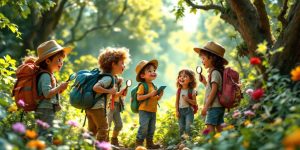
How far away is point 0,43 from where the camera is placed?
16.5 m

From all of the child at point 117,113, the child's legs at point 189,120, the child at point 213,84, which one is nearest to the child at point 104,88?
the child at point 213,84

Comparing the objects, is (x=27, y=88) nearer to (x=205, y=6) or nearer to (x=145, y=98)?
(x=145, y=98)

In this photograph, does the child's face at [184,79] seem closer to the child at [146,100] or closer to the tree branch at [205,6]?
the child at [146,100]

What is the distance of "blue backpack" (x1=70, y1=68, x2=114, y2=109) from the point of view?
20.7 ft

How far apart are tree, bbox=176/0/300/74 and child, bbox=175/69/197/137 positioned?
1102 mm

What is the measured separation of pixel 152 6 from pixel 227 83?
26.2 metres

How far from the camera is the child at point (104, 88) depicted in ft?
20.9

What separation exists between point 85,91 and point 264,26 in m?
2.79

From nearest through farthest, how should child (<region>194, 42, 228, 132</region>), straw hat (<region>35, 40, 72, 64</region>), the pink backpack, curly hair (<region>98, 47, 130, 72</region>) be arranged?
straw hat (<region>35, 40, 72, 64</region>), the pink backpack, child (<region>194, 42, 228, 132</region>), curly hair (<region>98, 47, 130, 72</region>)

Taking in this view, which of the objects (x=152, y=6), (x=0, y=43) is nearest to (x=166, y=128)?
(x=0, y=43)

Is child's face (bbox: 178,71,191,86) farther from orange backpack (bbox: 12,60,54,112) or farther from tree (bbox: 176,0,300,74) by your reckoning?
orange backpack (bbox: 12,60,54,112)

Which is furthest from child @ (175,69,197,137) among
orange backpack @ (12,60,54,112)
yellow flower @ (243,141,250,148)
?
yellow flower @ (243,141,250,148)

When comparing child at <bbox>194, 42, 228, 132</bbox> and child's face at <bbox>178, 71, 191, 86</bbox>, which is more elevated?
child's face at <bbox>178, 71, 191, 86</bbox>

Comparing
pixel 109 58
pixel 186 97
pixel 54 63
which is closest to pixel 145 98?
pixel 186 97
